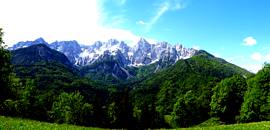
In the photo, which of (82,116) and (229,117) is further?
(82,116)

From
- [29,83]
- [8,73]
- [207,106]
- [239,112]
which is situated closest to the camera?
[8,73]

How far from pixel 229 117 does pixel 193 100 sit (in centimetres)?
2581

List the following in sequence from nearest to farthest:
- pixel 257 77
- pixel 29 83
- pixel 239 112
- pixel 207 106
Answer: pixel 257 77 < pixel 239 112 < pixel 29 83 < pixel 207 106

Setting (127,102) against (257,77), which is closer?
(257,77)

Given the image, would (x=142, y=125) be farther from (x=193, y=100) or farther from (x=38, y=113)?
(x=38, y=113)

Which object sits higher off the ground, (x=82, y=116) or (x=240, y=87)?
(x=240, y=87)

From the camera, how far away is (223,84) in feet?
414

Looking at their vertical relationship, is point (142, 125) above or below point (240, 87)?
below

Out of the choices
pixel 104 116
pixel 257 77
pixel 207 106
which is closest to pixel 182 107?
pixel 207 106

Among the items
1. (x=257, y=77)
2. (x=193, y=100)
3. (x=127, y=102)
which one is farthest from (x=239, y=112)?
(x=127, y=102)

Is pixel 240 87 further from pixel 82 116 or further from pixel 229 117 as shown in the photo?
pixel 82 116

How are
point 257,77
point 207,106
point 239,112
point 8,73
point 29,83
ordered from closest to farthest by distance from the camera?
point 8,73, point 257,77, point 239,112, point 29,83, point 207,106

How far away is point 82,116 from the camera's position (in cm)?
13925

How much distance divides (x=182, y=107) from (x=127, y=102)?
19793 mm
